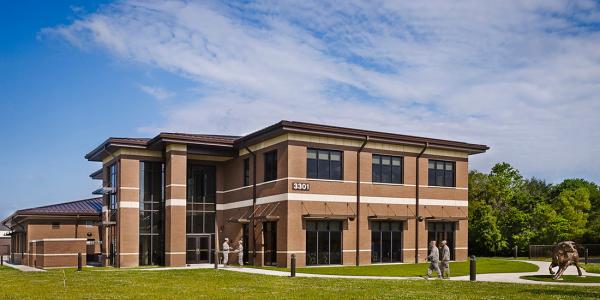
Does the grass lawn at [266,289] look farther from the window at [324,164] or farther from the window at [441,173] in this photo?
the window at [441,173]

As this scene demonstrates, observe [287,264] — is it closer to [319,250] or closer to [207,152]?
[319,250]

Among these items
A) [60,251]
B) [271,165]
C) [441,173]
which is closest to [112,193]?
[60,251]

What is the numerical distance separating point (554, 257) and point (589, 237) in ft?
122

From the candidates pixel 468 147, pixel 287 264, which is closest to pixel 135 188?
pixel 287 264

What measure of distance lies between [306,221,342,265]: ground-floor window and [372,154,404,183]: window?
4.07 m

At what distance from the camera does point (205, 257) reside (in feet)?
146

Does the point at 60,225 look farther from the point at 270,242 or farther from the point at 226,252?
the point at 270,242

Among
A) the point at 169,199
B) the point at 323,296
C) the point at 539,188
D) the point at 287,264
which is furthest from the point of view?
the point at 539,188

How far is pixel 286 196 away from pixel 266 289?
13854mm

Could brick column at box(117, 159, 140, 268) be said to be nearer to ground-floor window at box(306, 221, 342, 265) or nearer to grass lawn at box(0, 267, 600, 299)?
ground-floor window at box(306, 221, 342, 265)

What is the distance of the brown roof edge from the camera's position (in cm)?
3716

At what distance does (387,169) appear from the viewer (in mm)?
41281

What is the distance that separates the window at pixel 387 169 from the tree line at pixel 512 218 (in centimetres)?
1800

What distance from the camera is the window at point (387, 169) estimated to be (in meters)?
40.8
